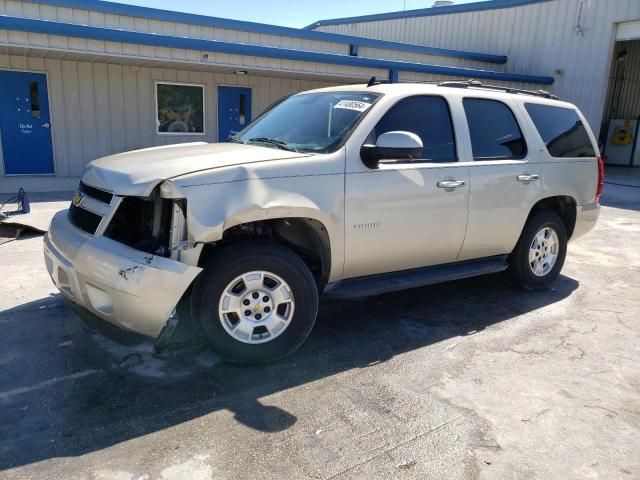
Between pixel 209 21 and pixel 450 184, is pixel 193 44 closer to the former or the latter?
pixel 209 21

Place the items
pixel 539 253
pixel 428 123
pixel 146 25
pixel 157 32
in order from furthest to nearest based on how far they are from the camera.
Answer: pixel 157 32 < pixel 146 25 < pixel 539 253 < pixel 428 123

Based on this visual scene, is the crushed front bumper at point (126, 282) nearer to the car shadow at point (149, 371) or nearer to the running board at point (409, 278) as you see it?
the car shadow at point (149, 371)

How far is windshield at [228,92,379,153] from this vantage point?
4008 mm

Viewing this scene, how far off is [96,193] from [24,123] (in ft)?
31.3

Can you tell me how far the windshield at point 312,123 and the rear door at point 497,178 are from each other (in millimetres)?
1132

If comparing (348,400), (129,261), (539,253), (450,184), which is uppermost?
(450,184)

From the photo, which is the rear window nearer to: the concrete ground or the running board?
the running board

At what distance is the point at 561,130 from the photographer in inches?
214

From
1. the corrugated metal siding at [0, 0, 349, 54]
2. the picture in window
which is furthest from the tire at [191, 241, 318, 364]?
the picture in window

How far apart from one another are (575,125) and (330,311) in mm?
3344

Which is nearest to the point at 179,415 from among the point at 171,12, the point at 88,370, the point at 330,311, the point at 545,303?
the point at 88,370

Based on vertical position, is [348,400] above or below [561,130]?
below

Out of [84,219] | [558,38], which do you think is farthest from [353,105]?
[558,38]

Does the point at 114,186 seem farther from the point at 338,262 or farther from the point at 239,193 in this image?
the point at 338,262
